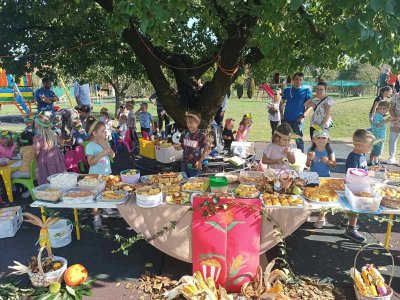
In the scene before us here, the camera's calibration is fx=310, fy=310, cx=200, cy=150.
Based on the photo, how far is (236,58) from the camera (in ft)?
19.9

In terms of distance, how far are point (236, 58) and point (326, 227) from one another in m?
3.49

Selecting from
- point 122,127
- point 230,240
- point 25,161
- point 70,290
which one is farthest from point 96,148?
point 122,127

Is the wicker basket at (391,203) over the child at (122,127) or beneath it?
beneath

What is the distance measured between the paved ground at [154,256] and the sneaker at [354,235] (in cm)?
9

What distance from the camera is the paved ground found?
3553 mm

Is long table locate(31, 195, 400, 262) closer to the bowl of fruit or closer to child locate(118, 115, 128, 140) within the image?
the bowl of fruit

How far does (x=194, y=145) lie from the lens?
15.7ft

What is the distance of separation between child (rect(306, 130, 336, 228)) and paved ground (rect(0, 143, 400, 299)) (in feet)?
3.03

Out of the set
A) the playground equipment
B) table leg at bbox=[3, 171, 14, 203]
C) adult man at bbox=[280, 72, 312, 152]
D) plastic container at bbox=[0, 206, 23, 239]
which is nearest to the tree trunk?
adult man at bbox=[280, 72, 312, 152]

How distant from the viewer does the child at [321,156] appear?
445 centimetres

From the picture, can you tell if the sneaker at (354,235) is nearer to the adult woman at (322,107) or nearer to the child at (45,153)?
the adult woman at (322,107)

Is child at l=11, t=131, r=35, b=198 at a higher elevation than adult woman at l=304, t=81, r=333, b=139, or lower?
lower

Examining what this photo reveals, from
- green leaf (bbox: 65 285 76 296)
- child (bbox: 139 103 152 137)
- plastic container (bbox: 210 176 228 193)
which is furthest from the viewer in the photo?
child (bbox: 139 103 152 137)

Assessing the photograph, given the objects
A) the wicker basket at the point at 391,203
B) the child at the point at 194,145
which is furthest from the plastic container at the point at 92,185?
the wicker basket at the point at 391,203
